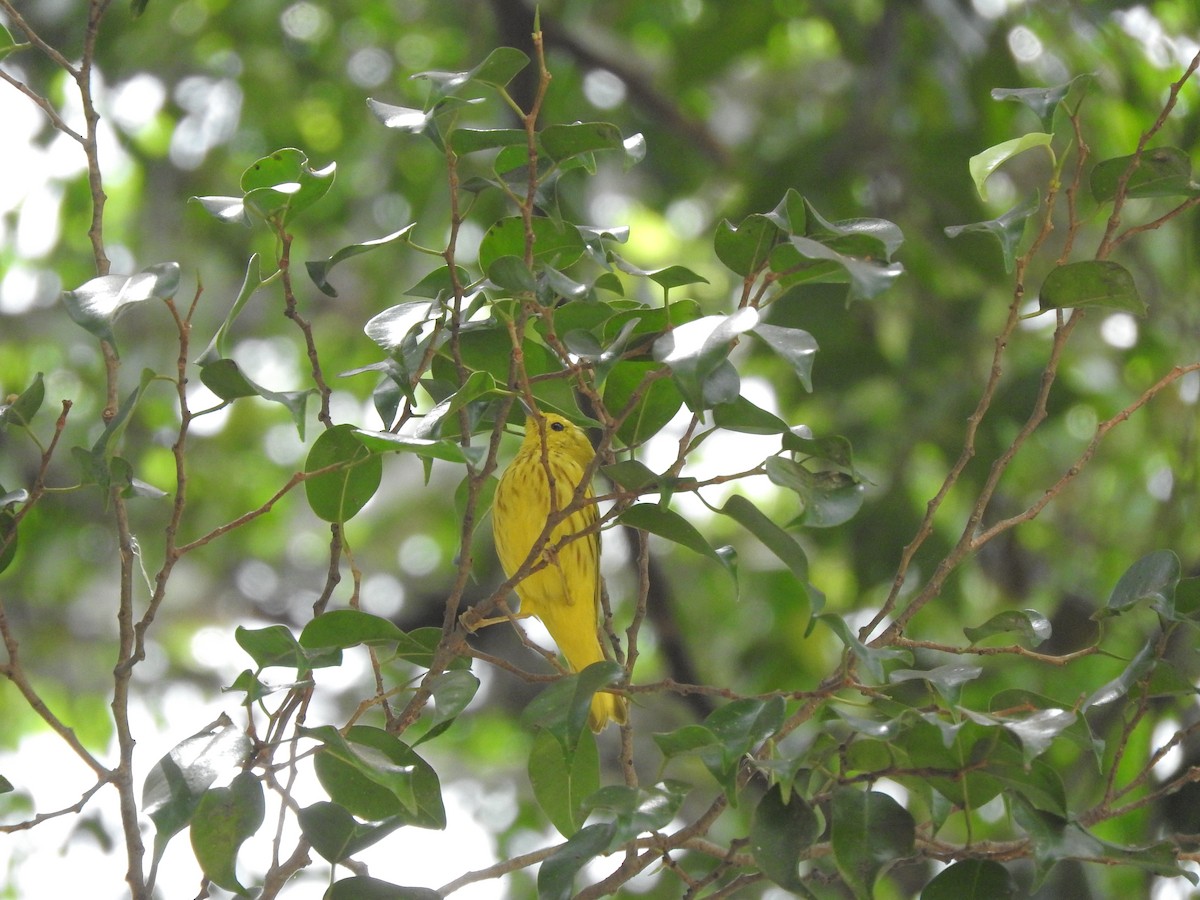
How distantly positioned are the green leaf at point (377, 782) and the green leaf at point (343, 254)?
457mm

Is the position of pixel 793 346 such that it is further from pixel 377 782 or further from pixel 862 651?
pixel 377 782

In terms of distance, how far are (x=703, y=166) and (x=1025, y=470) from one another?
1769 millimetres

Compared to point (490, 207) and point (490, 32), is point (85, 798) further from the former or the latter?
point (490, 32)

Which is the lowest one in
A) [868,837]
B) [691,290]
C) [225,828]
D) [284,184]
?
[691,290]

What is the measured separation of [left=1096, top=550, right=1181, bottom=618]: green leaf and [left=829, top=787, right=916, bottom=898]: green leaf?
1.00 feet

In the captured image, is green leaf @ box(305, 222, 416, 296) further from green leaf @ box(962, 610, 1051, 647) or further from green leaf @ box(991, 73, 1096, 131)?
green leaf @ box(962, 610, 1051, 647)

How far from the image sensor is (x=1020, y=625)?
144cm

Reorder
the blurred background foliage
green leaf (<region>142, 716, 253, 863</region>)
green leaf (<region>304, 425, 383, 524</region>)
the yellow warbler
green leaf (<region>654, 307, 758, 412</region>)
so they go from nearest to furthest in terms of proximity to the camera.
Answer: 1. green leaf (<region>654, 307, 758, 412</region>)
2. green leaf (<region>142, 716, 253, 863</region>)
3. green leaf (<region>304, 425, 383, 524</region>)
4. the yellow warbler
5. the blurred background foliage

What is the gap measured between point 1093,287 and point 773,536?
43 cm

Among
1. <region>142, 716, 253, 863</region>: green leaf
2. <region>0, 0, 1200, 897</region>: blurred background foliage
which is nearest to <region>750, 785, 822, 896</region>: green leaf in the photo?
<region>142, 716, 253, 863</region>: green leaf

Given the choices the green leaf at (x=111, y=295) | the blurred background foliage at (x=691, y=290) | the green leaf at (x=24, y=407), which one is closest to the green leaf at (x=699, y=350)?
the green leaf at (x=111, y=295)

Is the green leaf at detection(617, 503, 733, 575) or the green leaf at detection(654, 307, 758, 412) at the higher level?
the green leaf at detection(654, 307, 758, 412)

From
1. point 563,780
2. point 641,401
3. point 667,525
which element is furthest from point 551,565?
point 667,525

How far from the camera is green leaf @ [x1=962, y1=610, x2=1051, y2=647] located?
1.42 m
